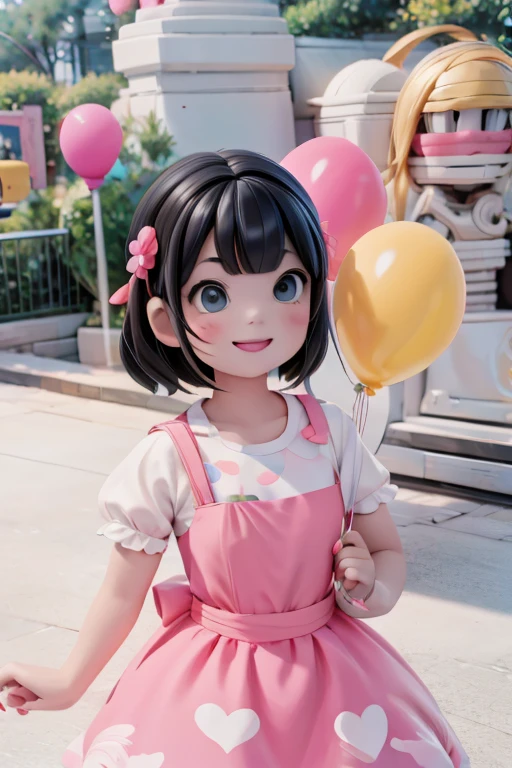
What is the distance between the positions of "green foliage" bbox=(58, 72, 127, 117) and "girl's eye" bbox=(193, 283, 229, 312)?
7656mm

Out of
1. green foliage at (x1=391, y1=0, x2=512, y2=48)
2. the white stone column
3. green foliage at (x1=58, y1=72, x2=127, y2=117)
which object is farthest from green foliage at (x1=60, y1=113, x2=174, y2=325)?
green foliage at (x1=391, y1=0, x2=512, y2=48)

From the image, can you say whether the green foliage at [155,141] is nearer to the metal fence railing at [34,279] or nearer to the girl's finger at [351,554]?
the metal fence railing at [34,279]

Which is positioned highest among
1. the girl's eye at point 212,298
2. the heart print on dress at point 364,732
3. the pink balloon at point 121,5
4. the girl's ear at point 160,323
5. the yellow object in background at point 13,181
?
the pink balloon at point 121,5

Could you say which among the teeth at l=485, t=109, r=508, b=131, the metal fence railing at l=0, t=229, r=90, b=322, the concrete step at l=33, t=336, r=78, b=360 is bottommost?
the concrete step at l=33, t=336, r=78, b=360

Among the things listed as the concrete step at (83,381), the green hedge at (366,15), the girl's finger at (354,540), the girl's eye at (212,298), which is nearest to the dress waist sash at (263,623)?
the girl's finger at (354,540)

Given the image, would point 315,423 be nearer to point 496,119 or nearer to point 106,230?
point 496,119

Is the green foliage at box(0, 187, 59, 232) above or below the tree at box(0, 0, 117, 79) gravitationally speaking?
below

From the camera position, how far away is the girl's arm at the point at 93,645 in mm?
1879

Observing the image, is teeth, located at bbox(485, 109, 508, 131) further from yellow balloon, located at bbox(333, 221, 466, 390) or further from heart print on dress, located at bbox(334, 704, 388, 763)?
heart print on dress, located at bbox(334, 704, 388, 763)

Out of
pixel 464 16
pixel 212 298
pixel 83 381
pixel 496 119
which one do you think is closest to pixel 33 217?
pixel 83 381

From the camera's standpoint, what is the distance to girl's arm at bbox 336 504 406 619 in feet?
6.18

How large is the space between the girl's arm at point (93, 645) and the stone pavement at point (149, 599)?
576 mm

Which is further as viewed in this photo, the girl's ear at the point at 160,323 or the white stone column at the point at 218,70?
the white stone column at the point at 218,70

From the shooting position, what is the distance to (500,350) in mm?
4961
